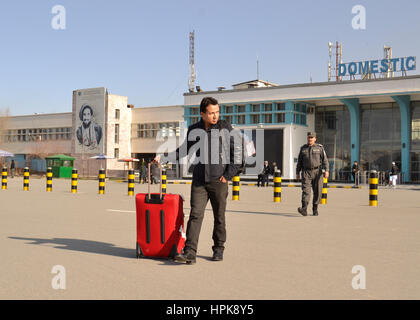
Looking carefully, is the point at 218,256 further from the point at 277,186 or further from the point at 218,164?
the point at 277,186

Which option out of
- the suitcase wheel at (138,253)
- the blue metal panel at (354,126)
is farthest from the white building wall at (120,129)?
the suitcase wheel at (138,253)

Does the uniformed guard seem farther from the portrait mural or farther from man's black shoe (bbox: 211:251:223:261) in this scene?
the portrait mural

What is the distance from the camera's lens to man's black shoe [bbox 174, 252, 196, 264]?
5606 millimetres

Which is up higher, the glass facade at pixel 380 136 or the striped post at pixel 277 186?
the glass facade at pixel 380 136

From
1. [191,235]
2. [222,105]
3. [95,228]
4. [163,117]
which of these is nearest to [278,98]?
[222,105]

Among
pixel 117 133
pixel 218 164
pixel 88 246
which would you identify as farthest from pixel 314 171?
pixel 117 133

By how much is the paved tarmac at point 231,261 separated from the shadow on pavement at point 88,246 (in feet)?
0.04

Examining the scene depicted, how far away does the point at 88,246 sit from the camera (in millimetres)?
6898

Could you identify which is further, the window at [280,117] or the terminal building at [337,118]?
the window at [280,117]

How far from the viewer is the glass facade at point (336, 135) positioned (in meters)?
39.8

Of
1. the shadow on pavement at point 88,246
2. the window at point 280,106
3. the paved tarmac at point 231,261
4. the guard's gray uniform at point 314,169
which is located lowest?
the shadow on pavement at point 88,246

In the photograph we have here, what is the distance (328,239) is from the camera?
7641mm

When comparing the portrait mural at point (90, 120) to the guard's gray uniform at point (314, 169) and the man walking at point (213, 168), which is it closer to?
the guard's gray uniform at point (314, 169)

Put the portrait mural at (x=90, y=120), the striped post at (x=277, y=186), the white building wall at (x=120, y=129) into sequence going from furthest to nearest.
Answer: the portrait mural at (x=90, y=120) → the white building wall at (x=120, y=129) → the striped post at (x=277, y=186)
